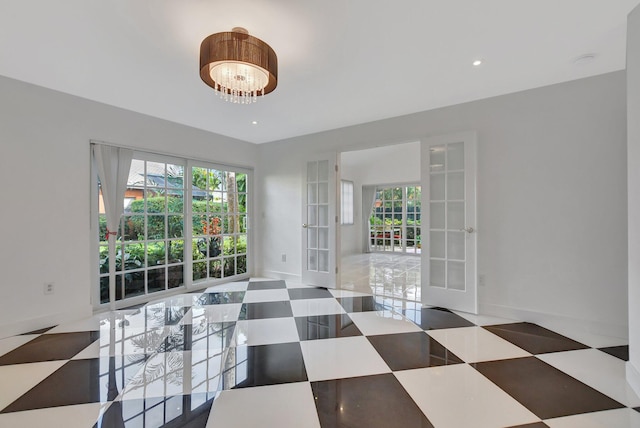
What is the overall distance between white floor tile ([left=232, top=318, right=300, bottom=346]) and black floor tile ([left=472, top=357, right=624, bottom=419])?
1563 millimetres

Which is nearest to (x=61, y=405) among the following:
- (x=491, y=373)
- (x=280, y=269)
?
(x=491, y=373)

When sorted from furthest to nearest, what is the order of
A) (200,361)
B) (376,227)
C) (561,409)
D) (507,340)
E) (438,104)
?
(376,227)
(438,104)
(507,340)
(200,361)
(561,409)

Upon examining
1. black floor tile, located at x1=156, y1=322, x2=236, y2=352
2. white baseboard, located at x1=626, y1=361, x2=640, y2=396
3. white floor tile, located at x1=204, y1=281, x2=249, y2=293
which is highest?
white baseboard, located at x1=626, y1=361, x2=640, y2=396

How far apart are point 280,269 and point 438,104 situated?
3.44 m

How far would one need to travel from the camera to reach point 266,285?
14.4 ft

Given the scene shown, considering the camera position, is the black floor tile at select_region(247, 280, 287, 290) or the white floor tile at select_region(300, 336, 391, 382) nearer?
the white floor tile at select_region(300, 336, 391, 382)

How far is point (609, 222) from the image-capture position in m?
2.55

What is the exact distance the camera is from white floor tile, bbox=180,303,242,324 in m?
2.96

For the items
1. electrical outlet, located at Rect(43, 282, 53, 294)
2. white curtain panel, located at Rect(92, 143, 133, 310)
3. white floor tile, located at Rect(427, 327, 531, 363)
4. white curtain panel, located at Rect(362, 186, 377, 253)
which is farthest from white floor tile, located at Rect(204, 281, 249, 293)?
white curtain panel, located at Rect(362, 186, 377, 253)

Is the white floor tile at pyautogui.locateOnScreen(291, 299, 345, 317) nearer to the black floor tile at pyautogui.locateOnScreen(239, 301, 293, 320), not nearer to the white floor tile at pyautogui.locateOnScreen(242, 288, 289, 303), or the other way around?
the black floor tile at pyautogui.locateOnScreen(239, 301, 293, 320)

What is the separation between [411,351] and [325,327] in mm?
850

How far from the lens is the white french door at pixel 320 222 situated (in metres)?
4.23

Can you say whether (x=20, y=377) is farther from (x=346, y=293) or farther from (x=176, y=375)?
(x=346, y=293)

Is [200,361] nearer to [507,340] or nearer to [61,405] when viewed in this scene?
[61,405]
